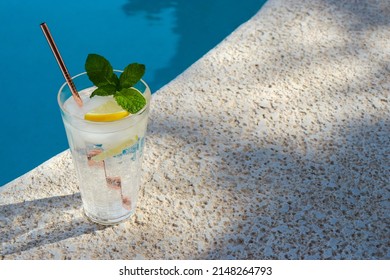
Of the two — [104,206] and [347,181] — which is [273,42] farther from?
[104,206]

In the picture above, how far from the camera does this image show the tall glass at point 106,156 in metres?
1.29

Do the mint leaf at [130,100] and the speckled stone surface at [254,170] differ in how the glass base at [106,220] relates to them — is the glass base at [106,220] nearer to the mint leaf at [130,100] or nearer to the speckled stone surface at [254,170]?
the speckled stone surface at [254,170]

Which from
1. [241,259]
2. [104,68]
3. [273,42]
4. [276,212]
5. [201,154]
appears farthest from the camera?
[273,42]

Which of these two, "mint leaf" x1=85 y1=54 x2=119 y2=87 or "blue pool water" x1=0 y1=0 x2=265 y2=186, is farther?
"blue pool water" x1=0 y1=0 x2=265 y2=186

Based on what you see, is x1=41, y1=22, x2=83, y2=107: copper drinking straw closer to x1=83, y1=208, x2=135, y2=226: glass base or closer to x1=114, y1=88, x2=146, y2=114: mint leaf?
x1=114, y1=88, x2=146, y2=114: mint leaf

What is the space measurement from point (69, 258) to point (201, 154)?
499mm

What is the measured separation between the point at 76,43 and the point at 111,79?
1843 mm

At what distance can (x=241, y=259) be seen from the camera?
1.44 m

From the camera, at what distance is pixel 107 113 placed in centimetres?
131

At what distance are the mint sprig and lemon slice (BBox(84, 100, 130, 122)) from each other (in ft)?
0.09

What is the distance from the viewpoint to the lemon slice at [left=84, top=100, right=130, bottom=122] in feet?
4.25

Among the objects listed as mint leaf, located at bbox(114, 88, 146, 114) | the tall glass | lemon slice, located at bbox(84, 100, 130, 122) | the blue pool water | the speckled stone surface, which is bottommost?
the blue pool water

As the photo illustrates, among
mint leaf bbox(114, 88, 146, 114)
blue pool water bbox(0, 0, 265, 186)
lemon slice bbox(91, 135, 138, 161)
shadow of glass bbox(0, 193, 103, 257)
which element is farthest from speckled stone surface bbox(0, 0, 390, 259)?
blue pool water bbox(0, 0, 265, 186)

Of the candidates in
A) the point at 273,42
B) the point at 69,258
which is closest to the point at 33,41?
the point at 273,42
